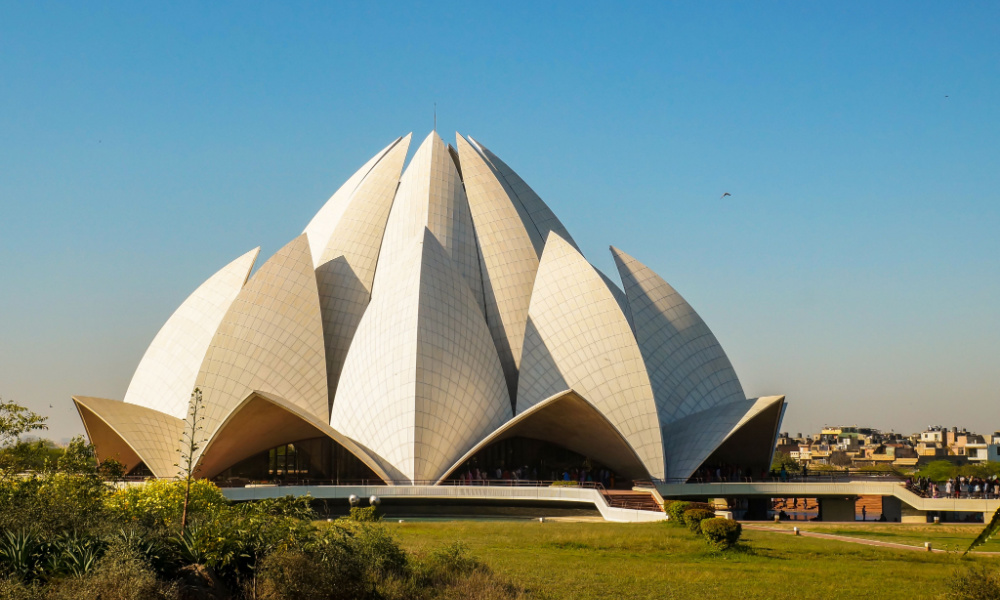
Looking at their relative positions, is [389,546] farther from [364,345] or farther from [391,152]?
[391,152]

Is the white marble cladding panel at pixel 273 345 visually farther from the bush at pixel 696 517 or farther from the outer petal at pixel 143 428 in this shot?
the bush at pixel 696 517

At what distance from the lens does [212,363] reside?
3781cm

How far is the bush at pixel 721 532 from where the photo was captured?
1941 cm

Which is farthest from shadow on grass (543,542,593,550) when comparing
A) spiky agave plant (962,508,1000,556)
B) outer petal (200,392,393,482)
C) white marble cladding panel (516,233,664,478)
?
spiky agave plant (962,508,1000,556)

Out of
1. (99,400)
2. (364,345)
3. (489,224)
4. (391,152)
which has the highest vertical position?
(391,152)

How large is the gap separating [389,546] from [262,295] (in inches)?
1039

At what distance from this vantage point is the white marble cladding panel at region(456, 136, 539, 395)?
41.0 m

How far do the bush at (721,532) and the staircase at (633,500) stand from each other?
1029cm

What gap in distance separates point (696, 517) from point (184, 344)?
2868cm

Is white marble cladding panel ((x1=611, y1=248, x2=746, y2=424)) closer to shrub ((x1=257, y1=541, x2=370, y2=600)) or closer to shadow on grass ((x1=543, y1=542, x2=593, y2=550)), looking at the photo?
shadow on grass ((x1=543, y1=542, x2=593, y2=550))

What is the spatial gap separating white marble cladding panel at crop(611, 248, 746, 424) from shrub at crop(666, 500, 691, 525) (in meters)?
16.3

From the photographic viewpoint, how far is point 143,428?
3675cm

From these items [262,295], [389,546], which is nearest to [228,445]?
[262,295]

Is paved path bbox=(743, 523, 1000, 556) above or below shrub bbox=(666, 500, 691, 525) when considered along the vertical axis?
below
